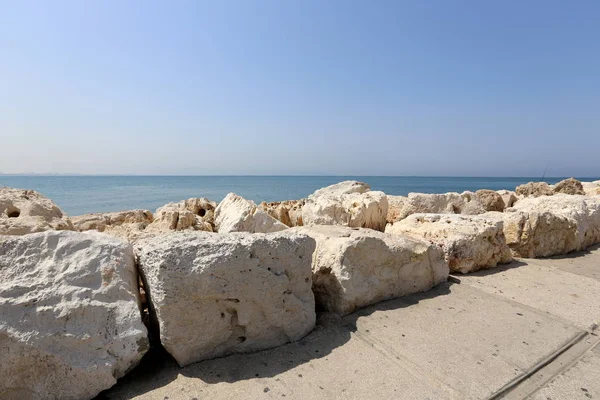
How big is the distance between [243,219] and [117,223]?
2138 millimetres

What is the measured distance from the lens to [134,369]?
6.30 feet

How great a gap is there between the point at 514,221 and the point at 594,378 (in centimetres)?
280

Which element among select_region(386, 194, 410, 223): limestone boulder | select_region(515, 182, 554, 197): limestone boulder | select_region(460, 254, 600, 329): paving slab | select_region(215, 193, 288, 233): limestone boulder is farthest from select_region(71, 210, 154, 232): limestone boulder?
select_region(515, 182, 554, 197): limestone boulder

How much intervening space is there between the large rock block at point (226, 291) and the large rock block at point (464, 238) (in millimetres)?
2001

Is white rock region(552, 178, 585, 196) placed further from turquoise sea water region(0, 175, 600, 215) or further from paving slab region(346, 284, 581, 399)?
turquoise sea water region(0, 175, 600, 215)

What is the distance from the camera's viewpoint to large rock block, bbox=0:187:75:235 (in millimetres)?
2562

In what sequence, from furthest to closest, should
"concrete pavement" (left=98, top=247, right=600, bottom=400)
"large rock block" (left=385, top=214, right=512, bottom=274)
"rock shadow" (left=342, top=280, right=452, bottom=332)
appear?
"large rock block" (left=385, top=214, right=512, bottom=274)
"rock shadow" (left=342, top=280, right=452, bottom=332)
"concrete pavement" (left=98, top=247, right=600, bottom=400)

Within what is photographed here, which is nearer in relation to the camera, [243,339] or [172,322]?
[172,322]

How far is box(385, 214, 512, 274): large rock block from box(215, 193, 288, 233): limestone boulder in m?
1.69

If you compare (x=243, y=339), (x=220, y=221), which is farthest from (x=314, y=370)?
(x=220, y=221)

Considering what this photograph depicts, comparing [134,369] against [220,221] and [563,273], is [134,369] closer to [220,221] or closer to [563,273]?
[220,221]

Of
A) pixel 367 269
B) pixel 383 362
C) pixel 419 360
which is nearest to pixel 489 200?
pixel 367 269

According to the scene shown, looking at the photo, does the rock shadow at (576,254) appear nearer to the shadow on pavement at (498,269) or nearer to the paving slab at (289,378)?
the shadow on pavement at (498,269)

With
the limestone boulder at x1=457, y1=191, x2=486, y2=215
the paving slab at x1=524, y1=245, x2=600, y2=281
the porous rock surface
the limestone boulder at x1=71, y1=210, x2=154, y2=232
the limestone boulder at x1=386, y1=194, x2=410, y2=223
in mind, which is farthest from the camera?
the limestone boulder at x1=457, y1=191, x2=486, y2=215
